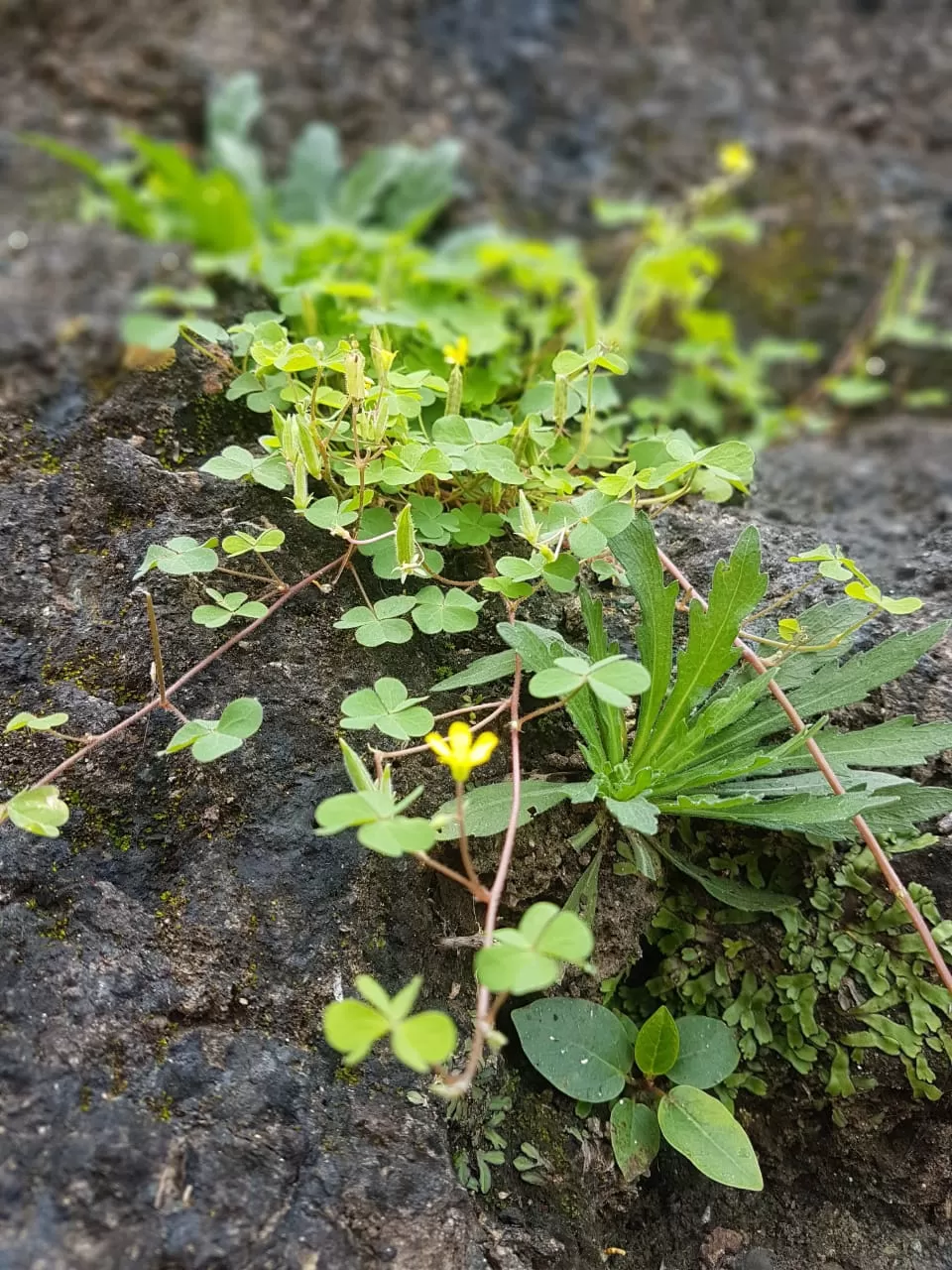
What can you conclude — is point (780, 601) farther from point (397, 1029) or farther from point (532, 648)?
point (397, 1029)

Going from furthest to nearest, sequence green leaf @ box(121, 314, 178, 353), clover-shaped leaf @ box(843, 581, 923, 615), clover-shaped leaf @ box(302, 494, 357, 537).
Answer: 1. green leaf @ box(121, 314, 178, 353)
2. clover-shaped leaf @ box(302, 494, 357, 537)
3. clover-shaped leaf @ box(843, 581, 923, 615)

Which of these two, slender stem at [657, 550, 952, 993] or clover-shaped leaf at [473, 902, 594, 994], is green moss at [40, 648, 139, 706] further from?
slender stem at [657, 550, 952, 993]

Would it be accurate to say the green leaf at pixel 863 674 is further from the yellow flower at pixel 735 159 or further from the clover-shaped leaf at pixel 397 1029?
the yellow flower at pixel 735 159

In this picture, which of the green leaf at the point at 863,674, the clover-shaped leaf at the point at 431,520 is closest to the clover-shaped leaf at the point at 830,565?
the green leaf at the point at 863,674

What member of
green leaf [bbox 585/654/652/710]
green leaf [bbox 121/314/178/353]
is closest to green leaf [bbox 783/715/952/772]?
green leaf [bbox 585/654/652/710]

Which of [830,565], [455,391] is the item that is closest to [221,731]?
[455,391]
